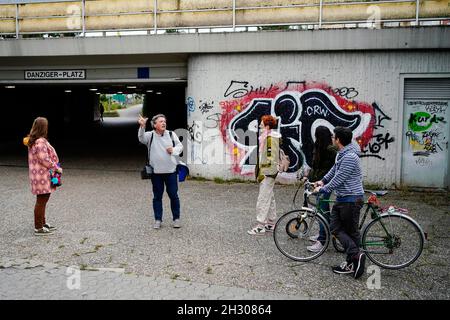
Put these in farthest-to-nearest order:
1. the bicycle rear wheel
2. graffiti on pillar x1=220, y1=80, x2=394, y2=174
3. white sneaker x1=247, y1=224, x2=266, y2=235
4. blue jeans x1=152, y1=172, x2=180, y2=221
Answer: graffiti on pillar x1=220, y1=80, x2=394, y2=174 < blue jeans x1=152, y1=172, x2=180, y2=221 < white sneaker x1=247, y1=224, x2=266, y2=235 < the bicycle rear wheel

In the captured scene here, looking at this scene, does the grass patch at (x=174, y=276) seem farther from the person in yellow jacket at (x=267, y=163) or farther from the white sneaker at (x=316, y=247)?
the person in yellow jacket at (x=267, y=163)

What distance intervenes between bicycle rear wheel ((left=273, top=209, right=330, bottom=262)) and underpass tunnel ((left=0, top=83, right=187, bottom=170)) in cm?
814

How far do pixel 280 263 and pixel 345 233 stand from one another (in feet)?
2.90

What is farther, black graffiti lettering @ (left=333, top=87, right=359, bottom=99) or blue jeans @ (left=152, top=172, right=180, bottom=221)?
black graffiti lettering @ (left=333, top=87, right=359, bottom=99)

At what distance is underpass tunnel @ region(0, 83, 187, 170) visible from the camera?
15.0 m

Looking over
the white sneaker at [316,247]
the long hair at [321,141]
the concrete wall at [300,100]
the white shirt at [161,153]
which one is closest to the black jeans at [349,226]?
the white sneaker at [316,247]

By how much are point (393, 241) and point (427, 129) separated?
18.2 ft

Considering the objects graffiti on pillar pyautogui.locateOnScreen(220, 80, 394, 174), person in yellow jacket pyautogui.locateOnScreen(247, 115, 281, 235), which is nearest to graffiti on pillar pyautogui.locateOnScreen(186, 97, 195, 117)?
graffiti on pillar pyautogui.locateOnScreen(220, 80, 394, 174)

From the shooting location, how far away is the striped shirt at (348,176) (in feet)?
16.1

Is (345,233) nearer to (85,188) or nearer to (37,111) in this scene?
(85,188)

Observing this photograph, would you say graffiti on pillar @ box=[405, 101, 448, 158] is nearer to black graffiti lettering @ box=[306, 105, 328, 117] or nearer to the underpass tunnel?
black graffiti lettering @ box=[306, 105, 328, 117]

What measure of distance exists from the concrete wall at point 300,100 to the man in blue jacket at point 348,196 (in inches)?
209

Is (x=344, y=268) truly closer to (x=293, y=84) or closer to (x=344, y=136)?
(x=344, y=136)

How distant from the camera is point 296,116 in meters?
10.3
